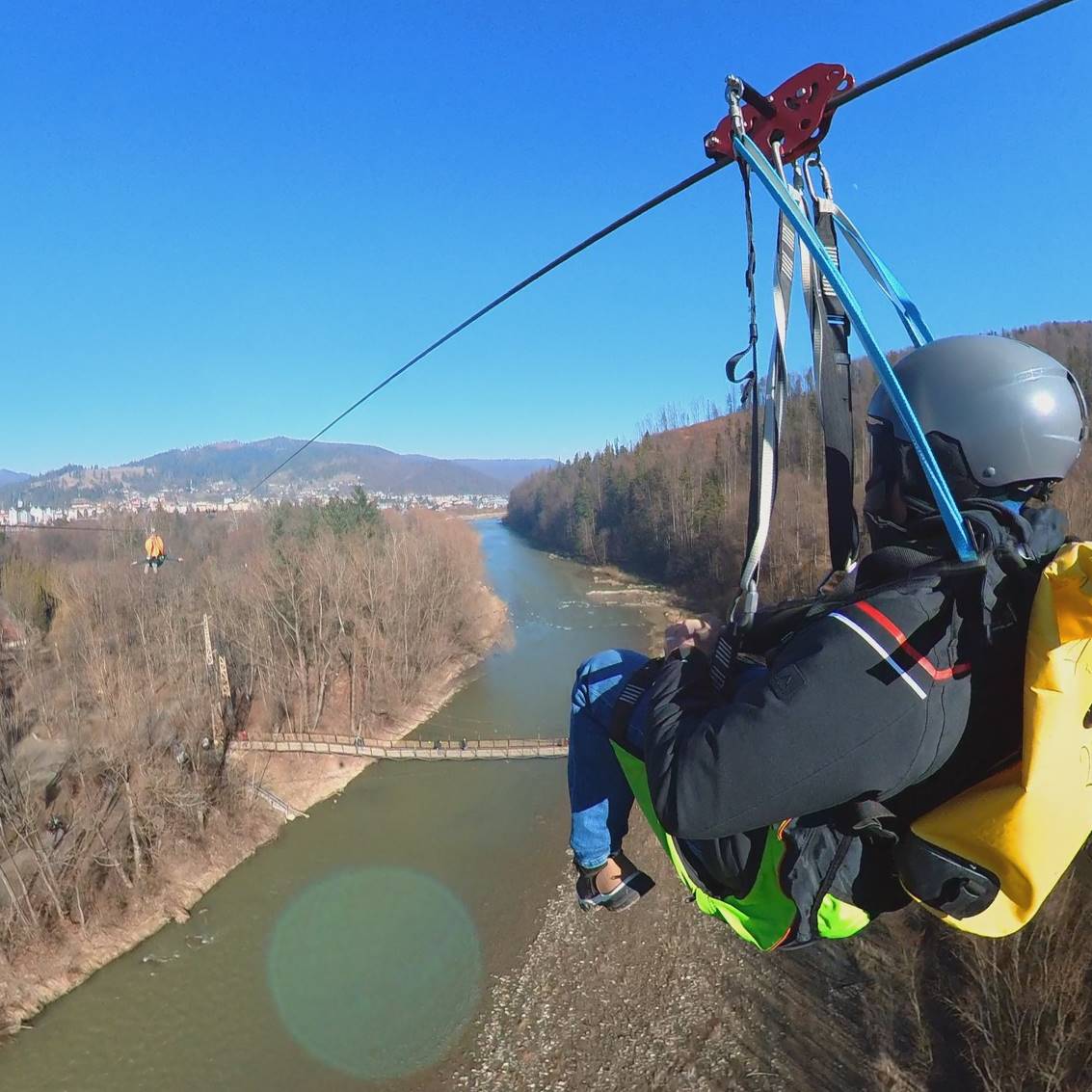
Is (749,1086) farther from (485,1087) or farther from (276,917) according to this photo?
(276,917)

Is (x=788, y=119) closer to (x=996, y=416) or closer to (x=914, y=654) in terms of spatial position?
(x=996, y=416)

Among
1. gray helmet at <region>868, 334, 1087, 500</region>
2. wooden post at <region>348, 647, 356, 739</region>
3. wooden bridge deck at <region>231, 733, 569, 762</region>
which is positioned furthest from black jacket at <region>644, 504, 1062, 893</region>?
wooden post at <region>348, 647, 356, 739</region>

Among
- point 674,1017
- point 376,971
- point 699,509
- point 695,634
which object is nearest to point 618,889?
point 695,634

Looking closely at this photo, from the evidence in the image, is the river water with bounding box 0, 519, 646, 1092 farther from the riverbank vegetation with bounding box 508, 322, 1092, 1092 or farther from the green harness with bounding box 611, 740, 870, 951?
the green harness with bounding box 611, 740, 870, 951

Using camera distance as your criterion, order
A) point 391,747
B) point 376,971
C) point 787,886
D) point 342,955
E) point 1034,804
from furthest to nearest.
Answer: point 391,747 < point 342,955 < point 376,971 < point 787,886 < point 1034,804

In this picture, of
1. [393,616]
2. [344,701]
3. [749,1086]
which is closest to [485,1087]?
[749,1086]

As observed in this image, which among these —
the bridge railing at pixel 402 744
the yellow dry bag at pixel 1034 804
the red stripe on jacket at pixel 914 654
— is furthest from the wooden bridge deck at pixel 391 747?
the red stripe on jacket at pixel 914 654
